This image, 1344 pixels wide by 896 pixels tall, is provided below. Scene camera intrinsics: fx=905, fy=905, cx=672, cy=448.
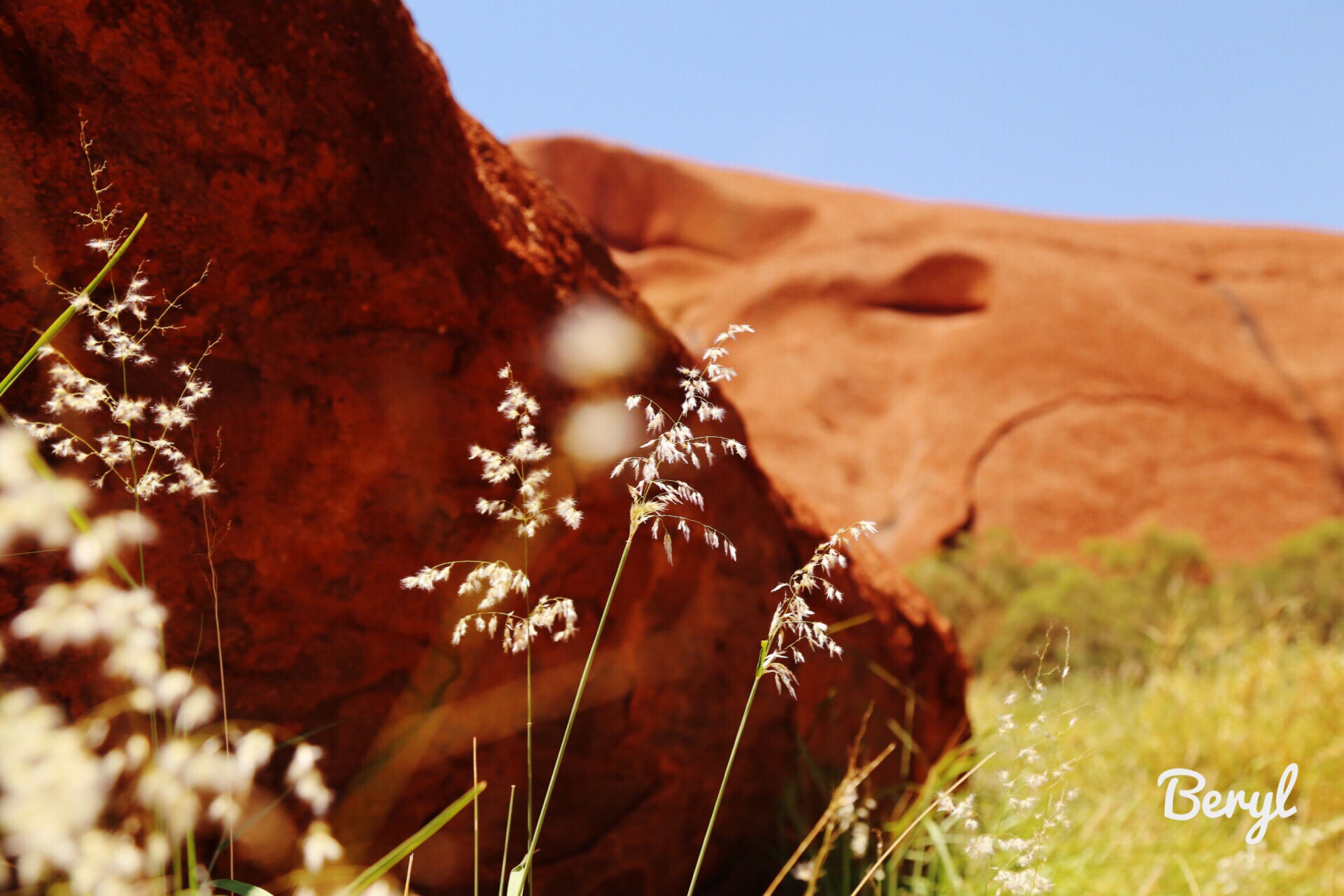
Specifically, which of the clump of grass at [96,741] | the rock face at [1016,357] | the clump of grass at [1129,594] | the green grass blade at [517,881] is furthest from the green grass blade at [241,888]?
the rock face at [1016,357]

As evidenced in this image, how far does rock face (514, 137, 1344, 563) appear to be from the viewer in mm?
8016

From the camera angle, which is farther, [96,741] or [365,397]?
[365,397]

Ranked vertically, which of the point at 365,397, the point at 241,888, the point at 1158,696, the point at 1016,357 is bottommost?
the point at 1158,696

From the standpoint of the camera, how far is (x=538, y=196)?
199 centimetres

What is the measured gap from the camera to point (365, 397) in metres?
1.64

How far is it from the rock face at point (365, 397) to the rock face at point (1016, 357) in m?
4.67

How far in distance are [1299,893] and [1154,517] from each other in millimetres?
5889

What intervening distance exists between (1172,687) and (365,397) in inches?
154

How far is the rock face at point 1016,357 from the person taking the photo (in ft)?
26.3

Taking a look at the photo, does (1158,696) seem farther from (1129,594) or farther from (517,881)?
(517,881)

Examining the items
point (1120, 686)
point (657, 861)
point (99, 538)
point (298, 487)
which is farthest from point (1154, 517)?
point (99, 538)

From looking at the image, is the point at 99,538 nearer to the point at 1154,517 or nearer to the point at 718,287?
the point at 1154,517

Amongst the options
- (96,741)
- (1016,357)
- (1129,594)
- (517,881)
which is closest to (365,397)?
(96,741)

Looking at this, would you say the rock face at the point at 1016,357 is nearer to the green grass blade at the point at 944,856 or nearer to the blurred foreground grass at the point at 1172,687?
the blurred foreground grass at the point at 1172,687
